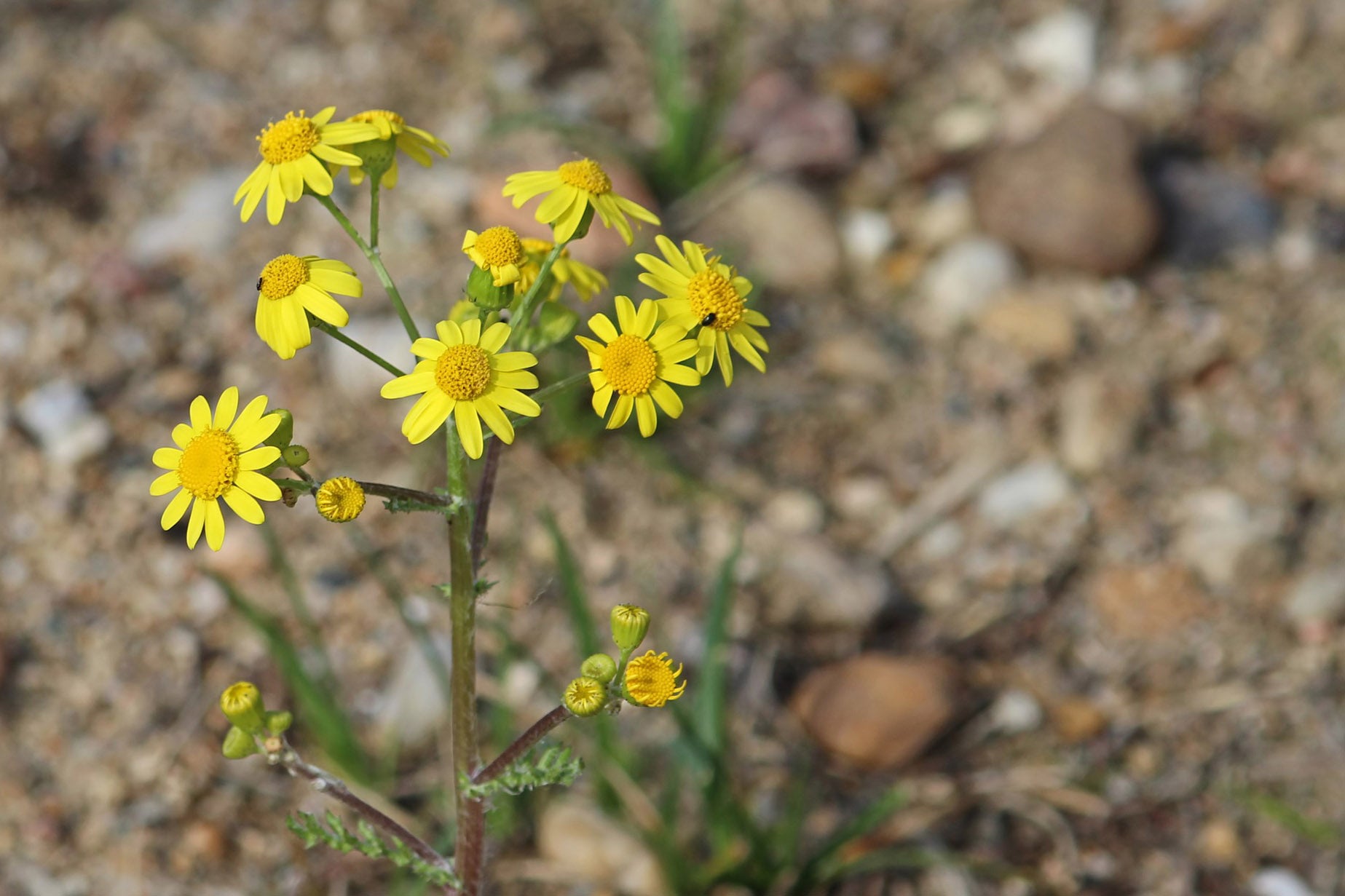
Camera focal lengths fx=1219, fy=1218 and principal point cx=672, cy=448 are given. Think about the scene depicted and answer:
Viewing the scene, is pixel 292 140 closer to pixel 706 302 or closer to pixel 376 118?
pixel 376 118

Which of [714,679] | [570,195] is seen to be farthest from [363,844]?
[714,679]

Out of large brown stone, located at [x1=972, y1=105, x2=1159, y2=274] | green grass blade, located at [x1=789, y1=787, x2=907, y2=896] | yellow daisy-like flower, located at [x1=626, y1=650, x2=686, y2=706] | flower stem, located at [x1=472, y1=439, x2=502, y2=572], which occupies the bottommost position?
yellow daisy-like flower, located at [x1=626, y1=650, x2=686, y2=706]

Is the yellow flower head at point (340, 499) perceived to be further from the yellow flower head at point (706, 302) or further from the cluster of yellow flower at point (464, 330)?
the yellow flower head at point (706, 302)

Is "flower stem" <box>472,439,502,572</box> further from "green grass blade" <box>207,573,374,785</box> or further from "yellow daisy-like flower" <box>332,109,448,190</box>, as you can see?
"green grass blade" <box>207,573,374,785</box>

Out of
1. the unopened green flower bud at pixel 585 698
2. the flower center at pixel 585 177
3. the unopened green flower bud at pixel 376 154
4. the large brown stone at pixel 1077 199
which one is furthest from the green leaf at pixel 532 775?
the large brown stone at pixel 1077 199

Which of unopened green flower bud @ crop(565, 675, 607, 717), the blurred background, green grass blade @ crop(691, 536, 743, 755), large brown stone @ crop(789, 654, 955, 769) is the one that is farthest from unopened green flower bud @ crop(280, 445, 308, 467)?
large brown stone @ crop(789, 654, 955, 769)
